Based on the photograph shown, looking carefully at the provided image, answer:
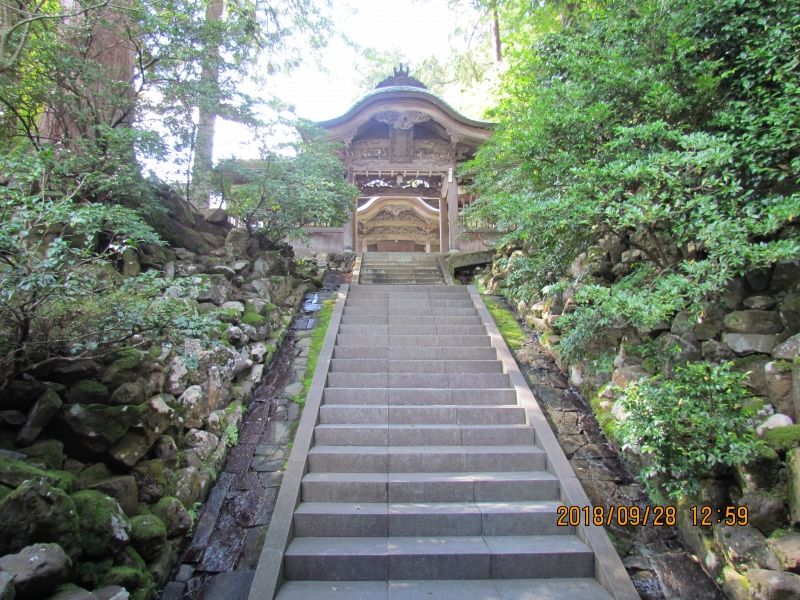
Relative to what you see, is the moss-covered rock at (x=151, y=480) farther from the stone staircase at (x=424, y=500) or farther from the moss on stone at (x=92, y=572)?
the stone staircase at (x=424, y=500)

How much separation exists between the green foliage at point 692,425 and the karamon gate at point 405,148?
864 cm

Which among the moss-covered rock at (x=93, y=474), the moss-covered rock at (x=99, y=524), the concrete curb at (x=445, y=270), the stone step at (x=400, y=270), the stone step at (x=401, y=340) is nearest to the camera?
the moss-covered rock at (x=99, y=524)

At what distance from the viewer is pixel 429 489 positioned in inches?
155

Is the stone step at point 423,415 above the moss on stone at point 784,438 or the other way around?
the other way around

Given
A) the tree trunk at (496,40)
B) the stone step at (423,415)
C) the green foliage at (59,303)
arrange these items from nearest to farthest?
the green foliage at (59,303) → the stone step at (423,415) → the tree trunk at (496,40)

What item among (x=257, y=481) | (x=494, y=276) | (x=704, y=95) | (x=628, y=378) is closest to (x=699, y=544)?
(x=628, y=378)

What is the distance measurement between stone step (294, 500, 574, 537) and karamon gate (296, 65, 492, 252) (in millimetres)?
7795

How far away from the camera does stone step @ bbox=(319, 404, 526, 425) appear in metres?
4.88

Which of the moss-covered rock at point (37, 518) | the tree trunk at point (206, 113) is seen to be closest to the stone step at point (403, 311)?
the tree trunk at point (206, 113)

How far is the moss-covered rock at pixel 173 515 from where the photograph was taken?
11.1 feet

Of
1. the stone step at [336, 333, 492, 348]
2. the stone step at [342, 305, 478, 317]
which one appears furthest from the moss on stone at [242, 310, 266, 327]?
the stone step at [342, 305, 478, 317]

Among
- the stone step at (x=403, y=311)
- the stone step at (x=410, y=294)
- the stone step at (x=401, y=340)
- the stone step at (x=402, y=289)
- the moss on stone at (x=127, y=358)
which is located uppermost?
the stone step at (x=402, y=289)

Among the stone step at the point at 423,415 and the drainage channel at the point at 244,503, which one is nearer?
the drainage channel at the point at 244,503

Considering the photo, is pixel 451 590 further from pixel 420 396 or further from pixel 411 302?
pixel 411 302
